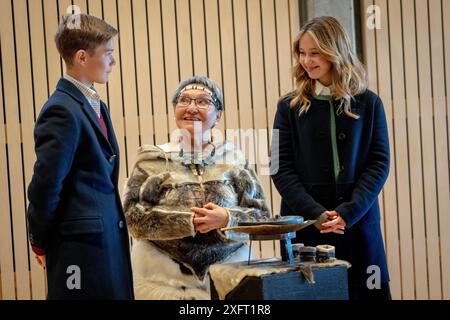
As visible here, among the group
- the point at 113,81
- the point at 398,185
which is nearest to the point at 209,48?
the point at 113,81

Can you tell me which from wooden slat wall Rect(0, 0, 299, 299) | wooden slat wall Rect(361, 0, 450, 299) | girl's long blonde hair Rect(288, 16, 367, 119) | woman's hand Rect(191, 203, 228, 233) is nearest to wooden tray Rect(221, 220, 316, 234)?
woman's hand Rect(191, 203, 228, 233)

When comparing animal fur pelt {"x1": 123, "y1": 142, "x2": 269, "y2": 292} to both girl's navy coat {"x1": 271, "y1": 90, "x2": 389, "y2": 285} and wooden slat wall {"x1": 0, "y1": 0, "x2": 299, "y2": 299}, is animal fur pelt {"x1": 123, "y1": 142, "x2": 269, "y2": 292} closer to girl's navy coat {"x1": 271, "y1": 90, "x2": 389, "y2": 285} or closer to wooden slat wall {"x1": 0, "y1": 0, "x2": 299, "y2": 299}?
girl's navy coat {"x1": 271, "y1": 90, "x2": 389, "y2": 285}

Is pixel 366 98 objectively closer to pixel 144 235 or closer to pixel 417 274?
pixel 144 235

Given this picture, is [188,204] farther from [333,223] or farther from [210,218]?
[333,223]

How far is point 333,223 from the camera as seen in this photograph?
10.5ft

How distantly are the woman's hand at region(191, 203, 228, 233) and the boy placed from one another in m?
0.40

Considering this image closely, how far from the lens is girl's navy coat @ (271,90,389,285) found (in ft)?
10.9

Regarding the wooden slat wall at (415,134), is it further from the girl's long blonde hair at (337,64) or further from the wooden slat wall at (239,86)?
the girl's long blonde hair at (337,64)

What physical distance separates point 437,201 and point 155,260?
2727mm

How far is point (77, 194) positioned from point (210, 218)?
2.24 ft

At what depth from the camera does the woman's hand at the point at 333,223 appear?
3.21m

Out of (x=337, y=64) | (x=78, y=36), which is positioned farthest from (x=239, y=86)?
(x=78, y=36)

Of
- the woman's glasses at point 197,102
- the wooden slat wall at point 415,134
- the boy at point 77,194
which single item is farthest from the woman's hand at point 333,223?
the wooden slat wall at point 415,134

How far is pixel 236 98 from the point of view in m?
5.20
